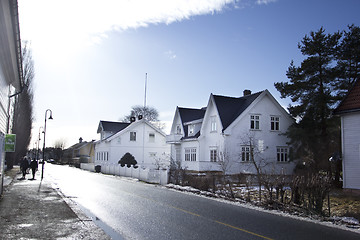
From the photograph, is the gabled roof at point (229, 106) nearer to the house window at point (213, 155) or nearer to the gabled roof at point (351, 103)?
the house window at point (213, 155)

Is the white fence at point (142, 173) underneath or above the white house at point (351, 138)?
underneath

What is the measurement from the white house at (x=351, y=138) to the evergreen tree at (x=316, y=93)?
4.15 metres

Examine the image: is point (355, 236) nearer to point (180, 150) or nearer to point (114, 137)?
point (180, 150)

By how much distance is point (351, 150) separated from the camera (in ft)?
64.4

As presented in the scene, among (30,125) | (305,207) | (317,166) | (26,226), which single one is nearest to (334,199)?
(305,207)

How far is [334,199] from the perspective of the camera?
16.5 metres

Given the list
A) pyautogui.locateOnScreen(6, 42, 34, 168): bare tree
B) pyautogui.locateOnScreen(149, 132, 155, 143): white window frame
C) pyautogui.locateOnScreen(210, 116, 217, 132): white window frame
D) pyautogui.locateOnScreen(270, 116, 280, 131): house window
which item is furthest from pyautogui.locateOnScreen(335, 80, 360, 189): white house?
pyautogui.locateOnScreen(149, 132, 155, 143): white window frame

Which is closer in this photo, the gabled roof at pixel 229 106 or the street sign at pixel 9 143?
the street sign at pixel 9 143

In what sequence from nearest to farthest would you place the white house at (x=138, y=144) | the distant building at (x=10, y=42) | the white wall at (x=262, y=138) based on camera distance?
the distant building at (x=10, y=42)
the white wall at (x=262, y=138)
the white house at (x=138, y=144)

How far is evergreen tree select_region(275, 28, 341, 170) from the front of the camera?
25531 mm

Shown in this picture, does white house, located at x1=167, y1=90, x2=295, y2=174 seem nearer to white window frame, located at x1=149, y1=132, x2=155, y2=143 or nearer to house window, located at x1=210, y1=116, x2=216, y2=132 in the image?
house window, located at x1=210, y1=116, x2=216, y2=132

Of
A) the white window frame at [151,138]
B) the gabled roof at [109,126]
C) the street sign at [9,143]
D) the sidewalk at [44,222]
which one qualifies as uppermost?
the gabled roof at [109,126]

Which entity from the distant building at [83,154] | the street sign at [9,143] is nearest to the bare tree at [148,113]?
the distant building at [83,154]

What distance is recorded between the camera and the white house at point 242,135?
105ft
